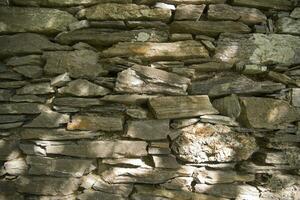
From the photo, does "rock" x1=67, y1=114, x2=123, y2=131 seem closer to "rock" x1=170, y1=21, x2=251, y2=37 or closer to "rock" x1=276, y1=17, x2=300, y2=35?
"rock" x1=170, y1=21, x2=251, y2=37

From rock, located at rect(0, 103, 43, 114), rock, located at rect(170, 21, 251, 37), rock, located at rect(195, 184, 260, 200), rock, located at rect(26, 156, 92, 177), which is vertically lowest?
rock, located at rect(195, 184, 260, 200)

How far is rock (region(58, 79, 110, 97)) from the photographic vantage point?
2.49 metres

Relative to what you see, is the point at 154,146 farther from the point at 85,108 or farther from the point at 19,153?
the point at 19,153

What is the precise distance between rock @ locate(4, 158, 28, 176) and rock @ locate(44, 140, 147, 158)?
0.65 feet

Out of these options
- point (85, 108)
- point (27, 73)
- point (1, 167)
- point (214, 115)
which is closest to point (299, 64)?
point (214, 115)

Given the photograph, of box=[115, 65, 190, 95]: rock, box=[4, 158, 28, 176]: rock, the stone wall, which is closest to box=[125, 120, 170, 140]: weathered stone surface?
the stone wall

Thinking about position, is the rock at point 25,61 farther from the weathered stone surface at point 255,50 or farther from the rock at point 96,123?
the weathered stone surface at point 255,50

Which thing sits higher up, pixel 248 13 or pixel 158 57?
pixel 248 13

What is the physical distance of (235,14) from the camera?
264cm

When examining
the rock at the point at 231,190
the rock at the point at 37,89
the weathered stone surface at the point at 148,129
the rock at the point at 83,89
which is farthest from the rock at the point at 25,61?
the rock at the point at 231,190

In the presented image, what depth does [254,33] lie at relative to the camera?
266 cm

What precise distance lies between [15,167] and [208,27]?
5.51 feet

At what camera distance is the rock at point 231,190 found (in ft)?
8.26

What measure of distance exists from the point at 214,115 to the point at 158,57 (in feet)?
1.88
